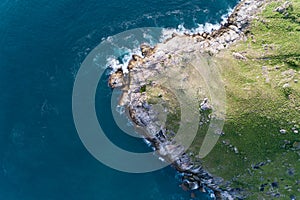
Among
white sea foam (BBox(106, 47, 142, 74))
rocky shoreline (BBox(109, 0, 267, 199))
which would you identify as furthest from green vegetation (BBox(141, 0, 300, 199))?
white sea foam (BBox(106, 47, 142, 74))

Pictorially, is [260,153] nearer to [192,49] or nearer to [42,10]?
[192,49]

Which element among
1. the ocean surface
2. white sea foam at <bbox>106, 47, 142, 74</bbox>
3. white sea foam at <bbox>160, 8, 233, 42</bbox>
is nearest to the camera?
the ocean surface

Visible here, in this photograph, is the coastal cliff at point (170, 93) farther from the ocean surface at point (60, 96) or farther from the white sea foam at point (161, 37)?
the ocean surface at point (60, 96)

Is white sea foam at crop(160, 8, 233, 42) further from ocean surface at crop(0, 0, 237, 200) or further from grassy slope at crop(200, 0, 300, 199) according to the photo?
grassy slope at crop(200, 0, 300, 199)

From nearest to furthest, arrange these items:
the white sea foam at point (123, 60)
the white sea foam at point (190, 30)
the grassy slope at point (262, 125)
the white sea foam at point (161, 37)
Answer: the grassy slope at point (262, 125) < the white sea foam at point (123, 60) < the white sea foam at point (161, 37) < the white sea foam at point (190, 30)

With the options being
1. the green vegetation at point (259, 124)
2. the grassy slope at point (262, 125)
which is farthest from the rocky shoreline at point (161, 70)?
the grassy slope at point (262, 125)

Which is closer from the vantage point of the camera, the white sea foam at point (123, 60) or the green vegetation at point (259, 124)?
the green vegetation at point (259, 124)

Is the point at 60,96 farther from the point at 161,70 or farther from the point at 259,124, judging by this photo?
the point at 259,124
